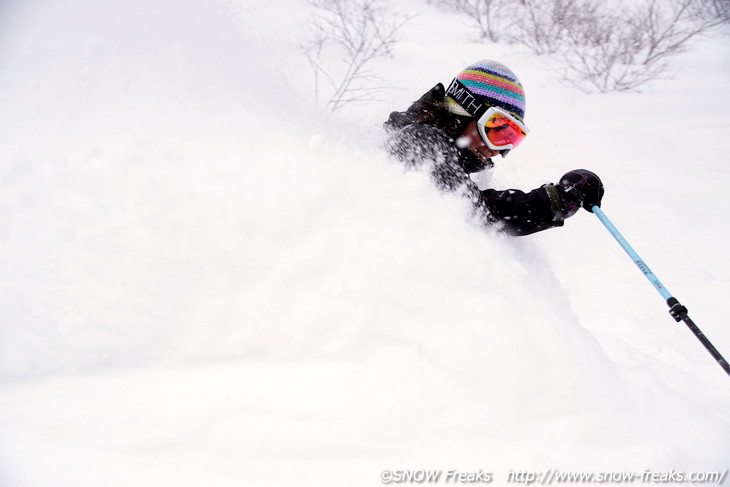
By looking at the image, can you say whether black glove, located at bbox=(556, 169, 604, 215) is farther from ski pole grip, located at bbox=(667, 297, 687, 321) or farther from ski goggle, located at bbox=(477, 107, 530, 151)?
ski pole grip, located at bbox=(667, 297, 687, 321)

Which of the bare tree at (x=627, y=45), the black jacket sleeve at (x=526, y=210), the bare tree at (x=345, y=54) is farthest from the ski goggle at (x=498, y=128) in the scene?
the bare tree at (x=627, y=45)

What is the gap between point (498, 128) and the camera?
208 cm

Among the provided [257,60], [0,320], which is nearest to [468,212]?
[0,320]

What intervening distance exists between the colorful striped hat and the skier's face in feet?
0.26

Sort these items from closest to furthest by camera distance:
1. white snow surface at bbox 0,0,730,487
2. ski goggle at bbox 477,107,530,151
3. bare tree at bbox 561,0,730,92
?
white snow surface at bbox 0,0,730,487
ski goggle at bbox 477,107,530,151
bare tree at bbox 561,0,730,92

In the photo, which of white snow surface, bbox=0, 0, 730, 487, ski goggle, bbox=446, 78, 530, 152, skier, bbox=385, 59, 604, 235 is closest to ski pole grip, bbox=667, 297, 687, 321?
white snow surface, bbox=0, 0, 730, 487

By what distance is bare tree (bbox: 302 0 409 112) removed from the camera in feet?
14.6

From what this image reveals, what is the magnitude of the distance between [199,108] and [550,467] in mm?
1860

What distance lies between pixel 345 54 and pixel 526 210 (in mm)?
4454

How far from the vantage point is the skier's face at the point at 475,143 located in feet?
6.98

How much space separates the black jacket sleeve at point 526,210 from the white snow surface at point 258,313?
120mm

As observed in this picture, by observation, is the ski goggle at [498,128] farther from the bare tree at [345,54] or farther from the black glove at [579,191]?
the bare tree at [345,54]

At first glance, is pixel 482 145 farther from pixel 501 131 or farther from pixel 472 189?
pixel 472 189

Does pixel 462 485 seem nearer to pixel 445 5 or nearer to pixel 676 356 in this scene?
pixel 676 356
